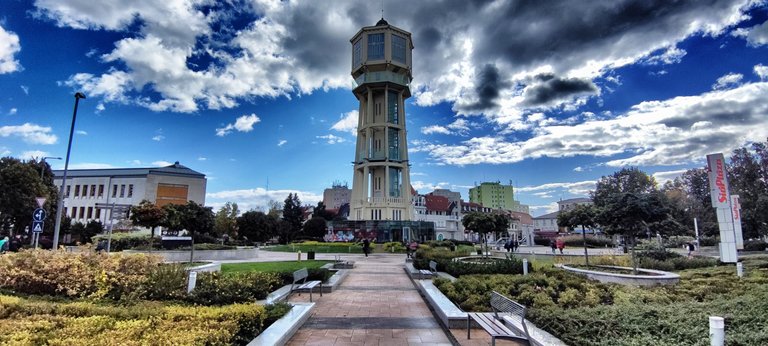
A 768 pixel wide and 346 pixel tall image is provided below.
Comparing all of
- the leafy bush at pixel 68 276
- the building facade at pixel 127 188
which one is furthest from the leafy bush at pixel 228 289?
Result: the building facade at pixel 127 188

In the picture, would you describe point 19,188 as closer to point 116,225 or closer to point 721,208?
point 116,225

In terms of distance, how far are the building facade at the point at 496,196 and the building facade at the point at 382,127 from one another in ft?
248

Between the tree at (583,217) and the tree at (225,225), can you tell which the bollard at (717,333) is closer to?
the tree at (583,217)

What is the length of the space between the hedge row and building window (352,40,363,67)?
59211 mm

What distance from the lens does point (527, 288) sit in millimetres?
10727

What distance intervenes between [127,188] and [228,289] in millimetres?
66862

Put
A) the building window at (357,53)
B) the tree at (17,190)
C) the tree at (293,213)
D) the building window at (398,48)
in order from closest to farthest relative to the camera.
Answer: the tree at (17,190)
the building window at (398,48)
the building window at (357,53)
the tree at (293,213)

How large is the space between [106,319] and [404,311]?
233 inches

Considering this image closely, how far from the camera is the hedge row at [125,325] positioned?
16.9 feet

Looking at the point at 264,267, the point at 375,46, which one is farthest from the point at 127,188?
the point at 264,267

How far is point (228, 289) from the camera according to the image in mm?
8984

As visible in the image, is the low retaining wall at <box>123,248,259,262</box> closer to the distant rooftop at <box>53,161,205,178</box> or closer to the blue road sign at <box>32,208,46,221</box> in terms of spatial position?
the blue road sign at <box>32,208,46,221</box>

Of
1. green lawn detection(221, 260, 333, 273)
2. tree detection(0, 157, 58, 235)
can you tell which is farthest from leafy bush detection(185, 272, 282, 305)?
tree detection(0, 157, 58, 235)

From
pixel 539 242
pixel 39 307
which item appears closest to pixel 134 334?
pixel 39 307
